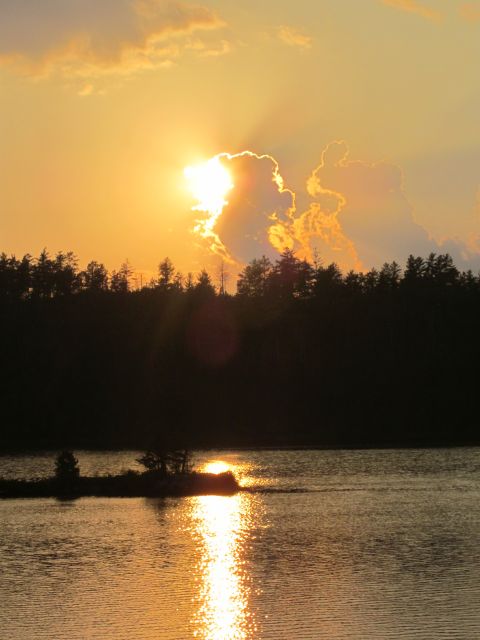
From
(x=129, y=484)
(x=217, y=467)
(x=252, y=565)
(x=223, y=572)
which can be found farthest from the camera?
(x=217, y=467)

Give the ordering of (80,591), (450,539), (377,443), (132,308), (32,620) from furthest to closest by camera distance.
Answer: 1. (132,308)
2. (377,443)
3. (450,539)
4. (80,591)
5. (32,620)

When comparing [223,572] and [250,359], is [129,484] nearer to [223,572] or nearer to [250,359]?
[223,572]

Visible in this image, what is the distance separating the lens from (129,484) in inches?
2749

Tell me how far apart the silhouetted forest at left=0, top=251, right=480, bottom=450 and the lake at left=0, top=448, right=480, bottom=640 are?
226ft

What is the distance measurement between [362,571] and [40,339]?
12848 cm

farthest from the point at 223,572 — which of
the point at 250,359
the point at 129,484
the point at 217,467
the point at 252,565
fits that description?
the point at 250,359

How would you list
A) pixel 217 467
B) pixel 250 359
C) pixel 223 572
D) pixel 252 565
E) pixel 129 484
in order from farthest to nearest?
pixel 250 359 < pixel 217 467 < pixel 129 484 < pixel 252 565 < pixel 223 572

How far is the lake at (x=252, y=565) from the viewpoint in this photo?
31547mm

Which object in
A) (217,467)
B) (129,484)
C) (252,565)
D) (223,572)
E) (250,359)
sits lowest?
(223,572)

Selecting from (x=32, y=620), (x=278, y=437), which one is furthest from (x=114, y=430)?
(x=32, y=620)

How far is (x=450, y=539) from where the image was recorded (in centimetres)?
4788

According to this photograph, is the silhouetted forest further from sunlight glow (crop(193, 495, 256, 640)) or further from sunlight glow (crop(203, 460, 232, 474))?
sunlight glow (crop(193, 495, 256, 640))

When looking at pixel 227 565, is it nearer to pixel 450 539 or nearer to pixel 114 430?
pixel 450 539

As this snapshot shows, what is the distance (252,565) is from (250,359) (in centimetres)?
11702
